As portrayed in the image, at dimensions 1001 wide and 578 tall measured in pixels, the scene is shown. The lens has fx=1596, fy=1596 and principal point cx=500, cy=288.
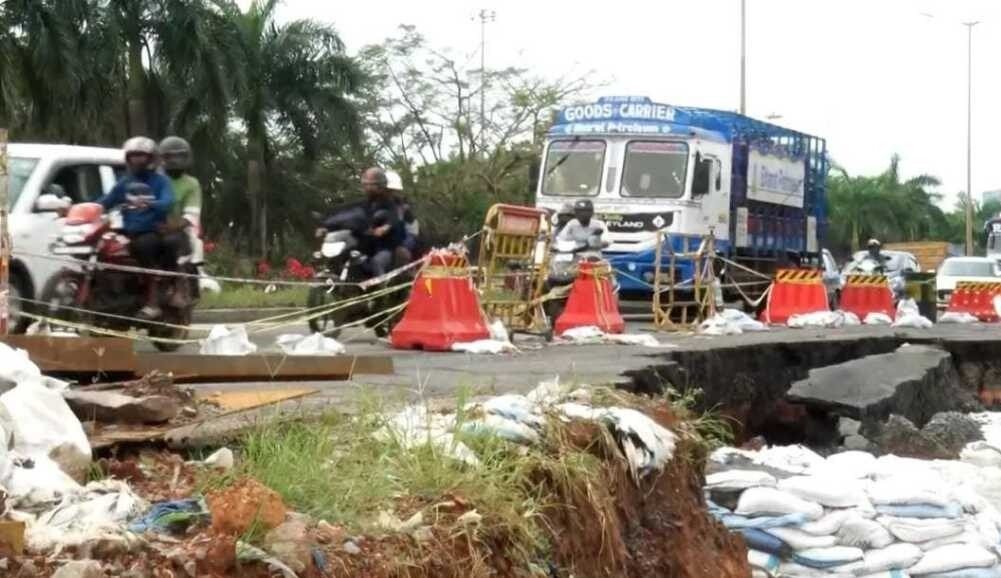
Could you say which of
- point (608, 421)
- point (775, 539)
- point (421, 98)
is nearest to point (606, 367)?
point (775, 539)

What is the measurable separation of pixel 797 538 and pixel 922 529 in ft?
2.15

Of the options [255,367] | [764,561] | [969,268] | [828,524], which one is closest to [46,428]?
[255,367]

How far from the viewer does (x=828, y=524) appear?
24.6 ft

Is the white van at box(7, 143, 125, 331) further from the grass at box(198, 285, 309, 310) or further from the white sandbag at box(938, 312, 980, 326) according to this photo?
the white sandbag at box(938, 312, 980, 326)

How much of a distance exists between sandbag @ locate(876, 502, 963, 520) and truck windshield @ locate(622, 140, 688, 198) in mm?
14035

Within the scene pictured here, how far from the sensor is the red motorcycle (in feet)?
34.9

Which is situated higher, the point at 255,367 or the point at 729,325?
the point at 255,367

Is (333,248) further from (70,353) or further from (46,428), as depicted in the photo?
(46,428)

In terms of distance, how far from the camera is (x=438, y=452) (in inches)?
188

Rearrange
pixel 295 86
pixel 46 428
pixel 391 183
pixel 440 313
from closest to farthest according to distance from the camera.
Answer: pixel 46 428 < pixel 440 313 < pixel 391 183 < pixel 295 86

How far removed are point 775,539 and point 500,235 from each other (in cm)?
683

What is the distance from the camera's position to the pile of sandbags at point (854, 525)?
7.37 meters

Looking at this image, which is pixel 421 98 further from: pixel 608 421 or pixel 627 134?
pixel 608 421

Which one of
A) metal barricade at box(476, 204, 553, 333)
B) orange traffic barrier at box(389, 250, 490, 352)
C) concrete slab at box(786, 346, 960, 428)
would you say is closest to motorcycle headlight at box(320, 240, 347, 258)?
orange traffic barrier at box(389, 250, 490, 352)
